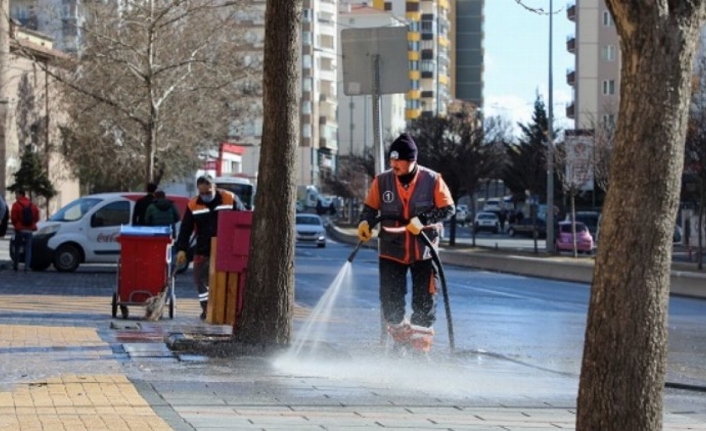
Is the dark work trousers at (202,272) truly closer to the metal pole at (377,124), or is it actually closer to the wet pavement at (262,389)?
the wet pavement at (262,389)

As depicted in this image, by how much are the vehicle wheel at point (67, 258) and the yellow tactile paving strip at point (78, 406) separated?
2230cm

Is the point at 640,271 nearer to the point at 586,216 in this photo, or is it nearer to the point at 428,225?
the point at 428,225

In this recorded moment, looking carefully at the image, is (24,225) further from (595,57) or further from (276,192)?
(595,57)

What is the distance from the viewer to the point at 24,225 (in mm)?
31875

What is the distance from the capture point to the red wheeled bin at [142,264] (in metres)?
17.7

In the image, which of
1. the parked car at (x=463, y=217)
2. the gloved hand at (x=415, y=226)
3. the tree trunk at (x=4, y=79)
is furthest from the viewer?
the parked car at (x=463, y=217)

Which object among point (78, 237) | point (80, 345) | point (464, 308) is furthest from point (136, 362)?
point (78, 237)

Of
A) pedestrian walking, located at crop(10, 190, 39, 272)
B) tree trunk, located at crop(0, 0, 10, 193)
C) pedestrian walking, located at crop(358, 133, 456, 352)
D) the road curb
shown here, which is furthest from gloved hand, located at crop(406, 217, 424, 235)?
tree trunk, located at crop(0, 0, 10, 193)

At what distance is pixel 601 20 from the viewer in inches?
3735

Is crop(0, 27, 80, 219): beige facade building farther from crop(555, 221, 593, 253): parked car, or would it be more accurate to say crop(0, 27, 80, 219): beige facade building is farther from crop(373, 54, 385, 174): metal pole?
crop(373, 54, 385, 174): metal pole

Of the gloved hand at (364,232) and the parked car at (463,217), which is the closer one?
the gloved hand at (364,232)

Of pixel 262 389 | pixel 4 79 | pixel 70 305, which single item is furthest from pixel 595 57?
pixel 262 389

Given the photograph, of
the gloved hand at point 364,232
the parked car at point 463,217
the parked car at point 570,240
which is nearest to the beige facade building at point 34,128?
the parked car at point 570,240

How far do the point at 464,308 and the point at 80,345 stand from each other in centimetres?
1010
